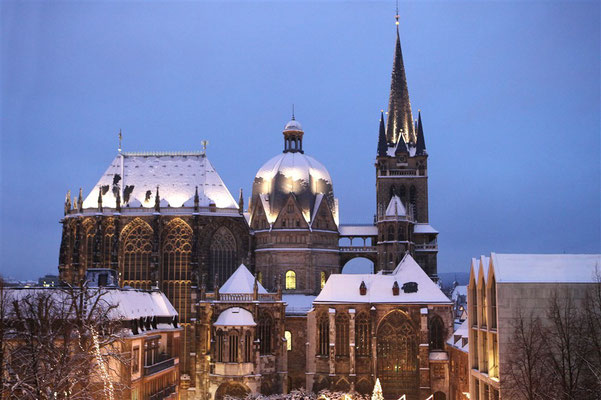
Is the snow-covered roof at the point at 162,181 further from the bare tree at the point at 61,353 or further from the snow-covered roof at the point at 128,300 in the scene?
the bare tree at the point at 61,353

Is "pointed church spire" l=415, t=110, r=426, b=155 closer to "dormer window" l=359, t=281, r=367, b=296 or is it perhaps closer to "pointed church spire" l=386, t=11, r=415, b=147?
"pointed church spire" l=386, t=11, r=415, b=147

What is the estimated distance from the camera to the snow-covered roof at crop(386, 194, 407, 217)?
91.7m

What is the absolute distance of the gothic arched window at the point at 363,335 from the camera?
75875mm

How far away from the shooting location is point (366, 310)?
251ft

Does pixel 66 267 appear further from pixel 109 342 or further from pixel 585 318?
→ pixel 585 318

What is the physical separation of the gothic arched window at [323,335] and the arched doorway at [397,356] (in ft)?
18.2

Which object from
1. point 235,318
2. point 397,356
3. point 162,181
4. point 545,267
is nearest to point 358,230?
point 397,356

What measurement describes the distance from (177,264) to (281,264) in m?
13.0

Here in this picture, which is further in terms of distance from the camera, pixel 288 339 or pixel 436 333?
pixel 288 339

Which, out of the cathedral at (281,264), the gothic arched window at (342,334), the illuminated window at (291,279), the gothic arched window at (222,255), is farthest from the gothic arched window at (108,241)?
the gothic arched window at (342,334)

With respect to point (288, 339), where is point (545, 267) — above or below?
above

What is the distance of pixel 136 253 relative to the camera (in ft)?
282

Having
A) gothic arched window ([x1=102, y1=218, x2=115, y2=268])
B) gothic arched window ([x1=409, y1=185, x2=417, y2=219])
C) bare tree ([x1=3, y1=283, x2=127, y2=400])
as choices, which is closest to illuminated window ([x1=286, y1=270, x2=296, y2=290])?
gothic arched window ([x1=409, y1=185, x2=417, y2=219])

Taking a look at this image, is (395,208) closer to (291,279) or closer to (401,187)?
(401,187)
